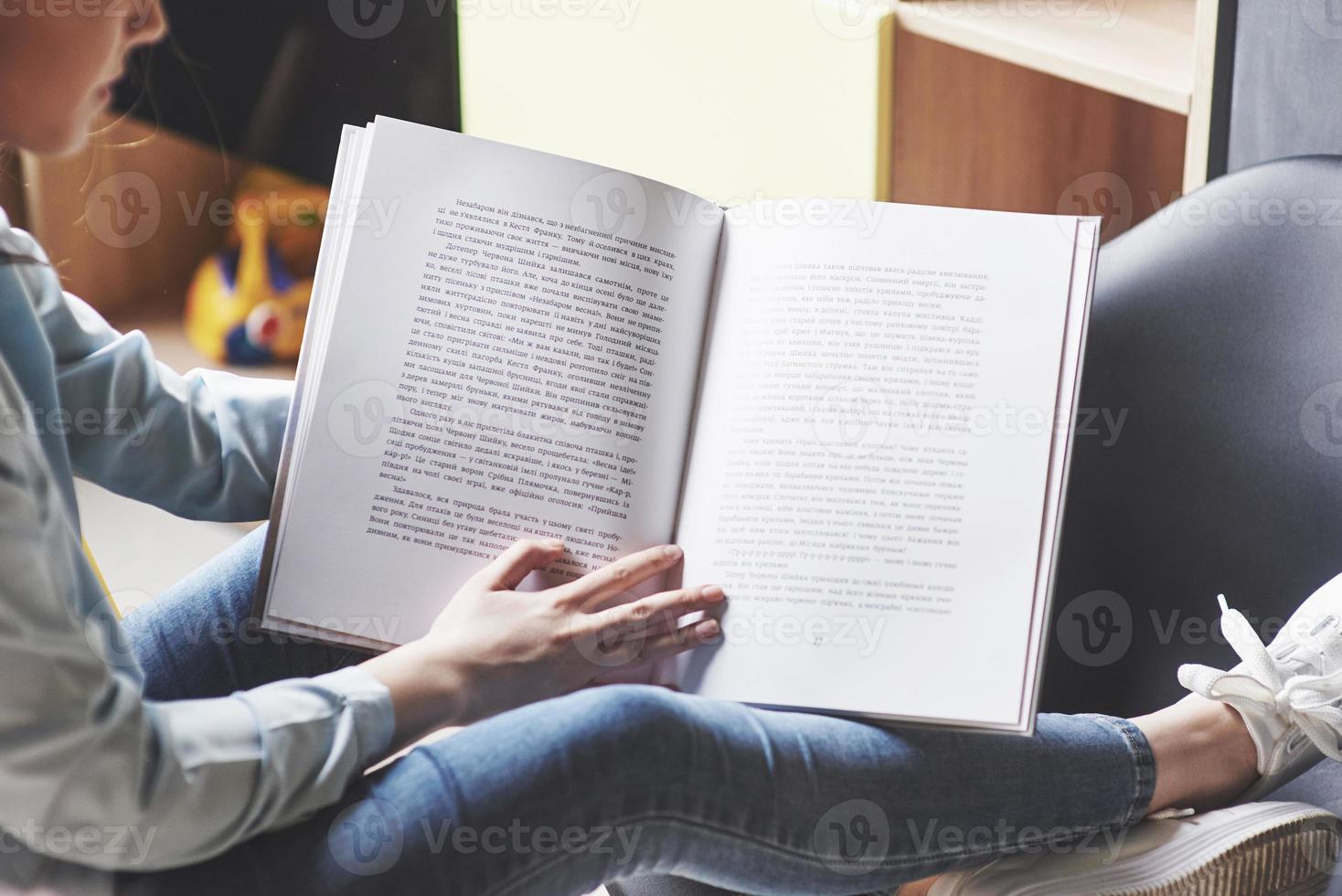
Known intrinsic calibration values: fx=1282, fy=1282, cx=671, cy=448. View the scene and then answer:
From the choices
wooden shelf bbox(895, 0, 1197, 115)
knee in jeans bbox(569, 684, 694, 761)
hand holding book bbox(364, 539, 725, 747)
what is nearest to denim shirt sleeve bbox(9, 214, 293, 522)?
hand holding book bbox(364, 539, 725, 747)

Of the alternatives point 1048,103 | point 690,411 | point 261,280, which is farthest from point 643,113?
point 690,411

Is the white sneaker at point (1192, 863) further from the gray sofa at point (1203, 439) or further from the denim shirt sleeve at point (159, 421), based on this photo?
A: the denim shirt sleeve at point (159, 421)

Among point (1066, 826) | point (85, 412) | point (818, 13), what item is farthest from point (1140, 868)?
point (818, 13)

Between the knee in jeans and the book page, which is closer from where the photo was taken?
the knee in jeans

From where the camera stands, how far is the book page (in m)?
0.71

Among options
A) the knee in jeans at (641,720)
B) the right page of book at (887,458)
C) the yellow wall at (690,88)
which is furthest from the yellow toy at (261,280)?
the knee in jeans at (641,720)

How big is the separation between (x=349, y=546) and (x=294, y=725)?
17 centimetres

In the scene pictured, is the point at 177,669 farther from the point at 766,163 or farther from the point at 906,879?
the point at 766,163

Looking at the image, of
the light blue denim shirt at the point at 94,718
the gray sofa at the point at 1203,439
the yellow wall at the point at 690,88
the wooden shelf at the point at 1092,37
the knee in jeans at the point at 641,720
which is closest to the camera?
the light blue denim shirt at the point at 94,718

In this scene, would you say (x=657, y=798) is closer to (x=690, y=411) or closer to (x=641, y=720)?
(x=641, y=720)

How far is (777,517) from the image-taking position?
69 centimetres

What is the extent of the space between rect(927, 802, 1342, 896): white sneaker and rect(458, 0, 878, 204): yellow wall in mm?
790

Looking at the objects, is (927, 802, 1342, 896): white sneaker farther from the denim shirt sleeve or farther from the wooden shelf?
the wooden shelf

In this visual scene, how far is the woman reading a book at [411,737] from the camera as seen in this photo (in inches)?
20.0
